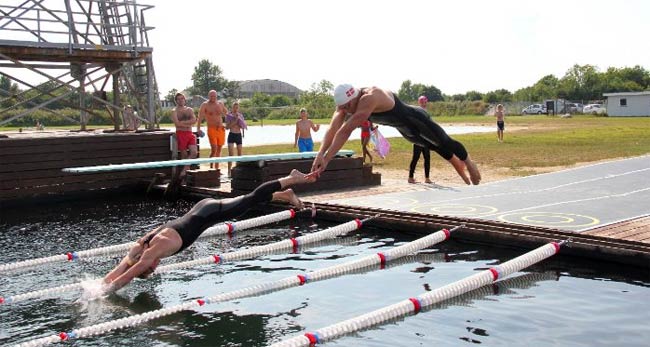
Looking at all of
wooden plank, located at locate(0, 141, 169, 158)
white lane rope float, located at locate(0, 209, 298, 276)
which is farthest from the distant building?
white lane rope float, located at locate(0, 209, 298, 276)

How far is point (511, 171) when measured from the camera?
19281mm

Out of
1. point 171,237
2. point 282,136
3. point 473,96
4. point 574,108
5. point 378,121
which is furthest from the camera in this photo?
point 473,96

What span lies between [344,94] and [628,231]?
4759mm

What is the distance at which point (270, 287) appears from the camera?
880 cm

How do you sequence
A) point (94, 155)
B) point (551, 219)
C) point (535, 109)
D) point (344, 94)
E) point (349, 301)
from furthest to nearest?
point (535, 109) < point (94, 155) < point (551, 219) < point (344, 94) < point (349, 301)

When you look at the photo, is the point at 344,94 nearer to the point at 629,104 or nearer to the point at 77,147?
the point at 77,147

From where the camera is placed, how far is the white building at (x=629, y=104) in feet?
230

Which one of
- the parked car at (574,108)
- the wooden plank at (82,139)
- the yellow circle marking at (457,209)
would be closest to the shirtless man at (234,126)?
the wooden plank at (82,139)

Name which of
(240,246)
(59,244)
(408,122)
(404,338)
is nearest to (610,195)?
(408,122)

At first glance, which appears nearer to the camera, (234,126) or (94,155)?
(94,155)

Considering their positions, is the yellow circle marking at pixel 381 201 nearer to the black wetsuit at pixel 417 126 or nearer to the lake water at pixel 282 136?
the black wetsuit at pixel 417 126

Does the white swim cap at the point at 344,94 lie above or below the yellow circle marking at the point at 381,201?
above

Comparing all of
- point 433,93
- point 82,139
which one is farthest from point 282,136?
point 433,93

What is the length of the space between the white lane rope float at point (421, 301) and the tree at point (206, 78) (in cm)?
14911
